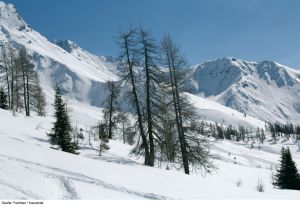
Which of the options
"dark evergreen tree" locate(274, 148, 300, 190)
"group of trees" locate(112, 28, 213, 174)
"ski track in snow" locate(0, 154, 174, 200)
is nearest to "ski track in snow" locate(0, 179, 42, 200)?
"ski track in snow" locate(0, 154, 174, 200)

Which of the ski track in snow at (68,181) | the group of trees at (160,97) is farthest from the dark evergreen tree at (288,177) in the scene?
the ski track in snow at (68,181)

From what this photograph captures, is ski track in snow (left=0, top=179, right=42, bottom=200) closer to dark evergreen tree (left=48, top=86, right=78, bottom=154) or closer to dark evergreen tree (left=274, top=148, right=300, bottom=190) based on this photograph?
dark evergreen tree (left=48, top=86, right=78, bottom=154)

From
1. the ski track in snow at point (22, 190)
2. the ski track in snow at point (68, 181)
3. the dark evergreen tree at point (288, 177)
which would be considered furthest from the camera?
the dark evergreen tree at point (288, 177)

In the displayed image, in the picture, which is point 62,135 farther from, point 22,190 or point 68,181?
point 22,190

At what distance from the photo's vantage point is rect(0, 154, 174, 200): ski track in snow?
9.93 metres

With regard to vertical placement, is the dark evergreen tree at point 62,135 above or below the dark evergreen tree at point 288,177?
above

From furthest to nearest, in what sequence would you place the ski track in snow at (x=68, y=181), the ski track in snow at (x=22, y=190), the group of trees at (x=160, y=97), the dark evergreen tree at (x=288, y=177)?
the dark evergreen tree at (x=288, y=177)
the group of trees at (x=160, y=97)
the ski track in snow at (x=68, y=181)
the ski track in snow at (x=22, y=190)

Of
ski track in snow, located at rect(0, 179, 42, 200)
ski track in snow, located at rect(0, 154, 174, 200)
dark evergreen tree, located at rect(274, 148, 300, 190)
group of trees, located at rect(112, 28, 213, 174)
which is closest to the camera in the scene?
ski track in snow, located at rect(0, 179, 42, 200)

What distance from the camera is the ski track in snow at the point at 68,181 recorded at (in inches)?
391

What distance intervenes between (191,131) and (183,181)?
361 inches

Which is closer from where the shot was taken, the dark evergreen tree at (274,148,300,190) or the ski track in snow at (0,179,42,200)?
the ski track in snow at (0,179,42,200)

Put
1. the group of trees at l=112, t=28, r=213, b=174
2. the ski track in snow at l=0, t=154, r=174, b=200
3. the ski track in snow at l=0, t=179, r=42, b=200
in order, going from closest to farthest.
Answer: the ski track in snow at l=0, t=179, r=42, b=200, the ski track in snow at l=0, t=154, r=174, b=200, the group of trees at l=112, t=28, r=213, b=174

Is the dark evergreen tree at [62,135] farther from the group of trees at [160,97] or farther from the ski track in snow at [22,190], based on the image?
the ski track in snow at [22,190]

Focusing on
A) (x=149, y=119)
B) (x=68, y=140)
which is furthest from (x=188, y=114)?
(x=68, y=140)
